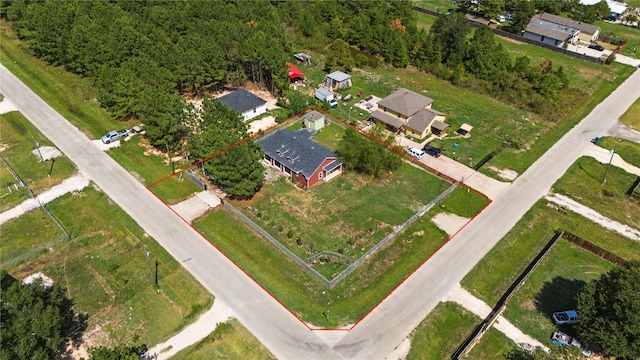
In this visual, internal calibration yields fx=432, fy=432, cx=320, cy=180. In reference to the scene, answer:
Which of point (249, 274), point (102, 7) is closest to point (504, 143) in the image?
point (249, 274)

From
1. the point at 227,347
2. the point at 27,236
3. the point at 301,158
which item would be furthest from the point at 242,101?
the point at 227,347

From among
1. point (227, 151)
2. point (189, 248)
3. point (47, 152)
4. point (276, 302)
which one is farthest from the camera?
point (47, 152)

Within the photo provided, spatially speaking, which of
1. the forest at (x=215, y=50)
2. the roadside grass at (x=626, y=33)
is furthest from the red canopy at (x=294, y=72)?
the roadside grass at (x=626, y=33)

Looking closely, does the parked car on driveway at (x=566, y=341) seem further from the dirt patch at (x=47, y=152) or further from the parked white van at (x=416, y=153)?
the dirt patch at (x=47, y=152)

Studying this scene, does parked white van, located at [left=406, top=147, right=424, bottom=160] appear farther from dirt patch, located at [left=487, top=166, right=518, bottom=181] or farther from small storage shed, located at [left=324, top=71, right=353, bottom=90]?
small storage shed, located at [left=324, top=71, right=353, bottom=90]

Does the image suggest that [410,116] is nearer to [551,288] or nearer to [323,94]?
[323,94]
